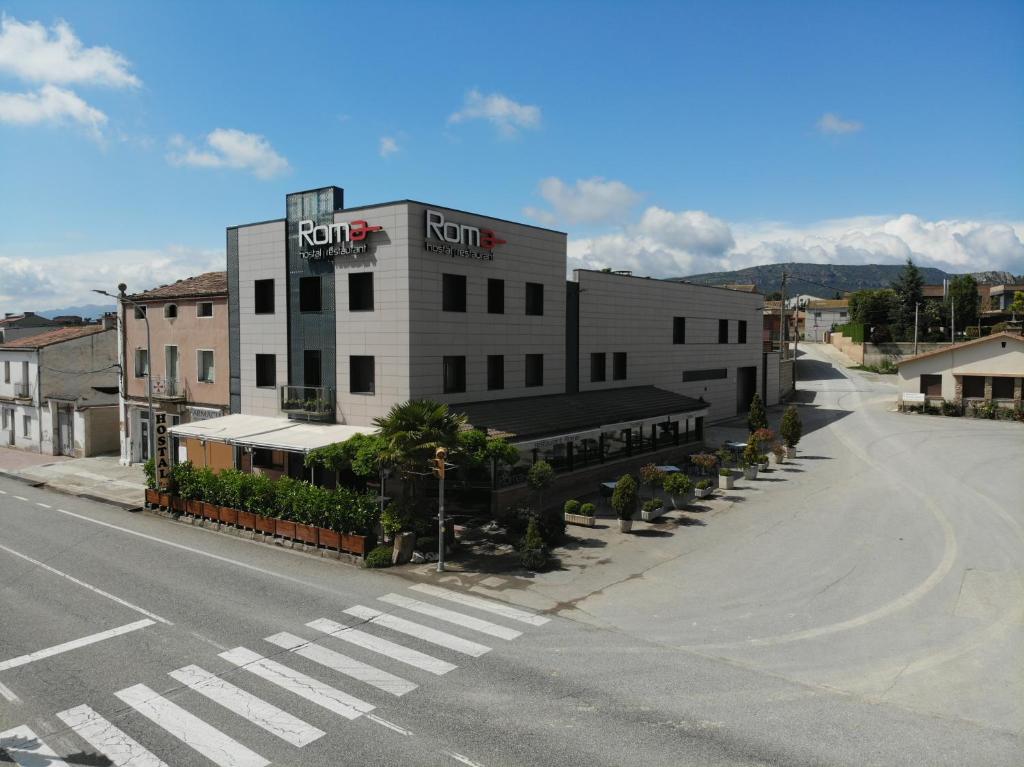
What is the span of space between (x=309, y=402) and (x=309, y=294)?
471cm

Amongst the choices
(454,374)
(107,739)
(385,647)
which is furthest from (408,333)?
(107,739)

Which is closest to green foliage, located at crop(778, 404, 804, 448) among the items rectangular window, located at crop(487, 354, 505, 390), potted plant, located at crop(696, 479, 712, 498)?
potted plant, located at crop(696, 479, 712, 498)

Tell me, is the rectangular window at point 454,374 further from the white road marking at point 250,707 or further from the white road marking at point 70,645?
the white road marking at point 250,707

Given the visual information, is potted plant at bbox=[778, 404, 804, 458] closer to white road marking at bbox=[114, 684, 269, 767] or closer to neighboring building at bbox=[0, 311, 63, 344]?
white road marking at bbox=[114, 684, 269, 767]

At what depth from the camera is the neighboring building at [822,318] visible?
116250mm

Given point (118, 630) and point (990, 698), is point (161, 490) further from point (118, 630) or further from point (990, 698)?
point (990, 698)

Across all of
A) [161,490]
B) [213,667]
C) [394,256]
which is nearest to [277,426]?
[161,490]

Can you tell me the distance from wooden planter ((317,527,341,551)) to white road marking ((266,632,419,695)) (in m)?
6.13

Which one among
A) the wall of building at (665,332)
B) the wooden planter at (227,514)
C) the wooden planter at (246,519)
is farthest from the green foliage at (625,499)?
the wooden planter at (227,514)

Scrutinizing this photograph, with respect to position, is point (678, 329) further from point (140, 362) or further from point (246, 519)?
point (140, 362)

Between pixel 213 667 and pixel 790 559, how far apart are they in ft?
50.3

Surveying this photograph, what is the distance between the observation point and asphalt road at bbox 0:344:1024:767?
10.4m

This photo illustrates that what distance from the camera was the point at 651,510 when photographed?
2384cm

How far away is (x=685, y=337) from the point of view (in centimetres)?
4225
